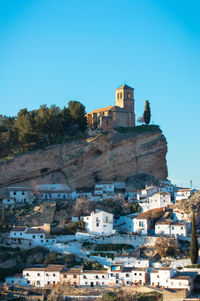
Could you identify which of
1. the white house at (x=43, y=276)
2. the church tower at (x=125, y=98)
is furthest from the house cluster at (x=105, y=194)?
the white house at (x=43, y=276)

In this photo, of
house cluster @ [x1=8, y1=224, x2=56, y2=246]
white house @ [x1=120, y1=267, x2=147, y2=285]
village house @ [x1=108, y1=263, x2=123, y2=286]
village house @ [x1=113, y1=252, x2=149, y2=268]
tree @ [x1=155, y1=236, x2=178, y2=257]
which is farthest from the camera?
house cluster @ [x1=8, y1=224, x2=56, y2=246]

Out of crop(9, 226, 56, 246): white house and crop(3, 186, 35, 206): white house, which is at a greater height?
crop(3, 186, 35, 206): white house

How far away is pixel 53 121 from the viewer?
65.6 metres

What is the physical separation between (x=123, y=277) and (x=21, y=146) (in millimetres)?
23606

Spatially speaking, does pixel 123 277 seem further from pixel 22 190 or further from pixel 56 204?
pixel 22 190

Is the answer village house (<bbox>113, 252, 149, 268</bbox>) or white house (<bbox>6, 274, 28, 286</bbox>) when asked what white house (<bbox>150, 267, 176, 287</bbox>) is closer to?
village house (<bbox>113, 252, 149, 268</bbox>)

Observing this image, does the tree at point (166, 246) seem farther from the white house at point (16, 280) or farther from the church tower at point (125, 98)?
the church tower at point (125, 98)

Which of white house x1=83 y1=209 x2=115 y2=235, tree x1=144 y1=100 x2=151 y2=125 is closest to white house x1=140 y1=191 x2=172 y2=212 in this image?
white house x1=83 y1=209 x2=115 y2=235

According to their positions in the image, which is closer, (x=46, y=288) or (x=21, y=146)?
(x=46, y=288)

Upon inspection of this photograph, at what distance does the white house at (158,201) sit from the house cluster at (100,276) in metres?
10.4

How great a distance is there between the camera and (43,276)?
48531 millimetres

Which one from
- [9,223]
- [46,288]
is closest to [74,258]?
[46,288]

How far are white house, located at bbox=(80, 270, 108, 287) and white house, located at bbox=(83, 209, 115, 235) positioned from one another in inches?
277

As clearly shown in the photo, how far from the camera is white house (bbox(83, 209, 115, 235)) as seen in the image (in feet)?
180
